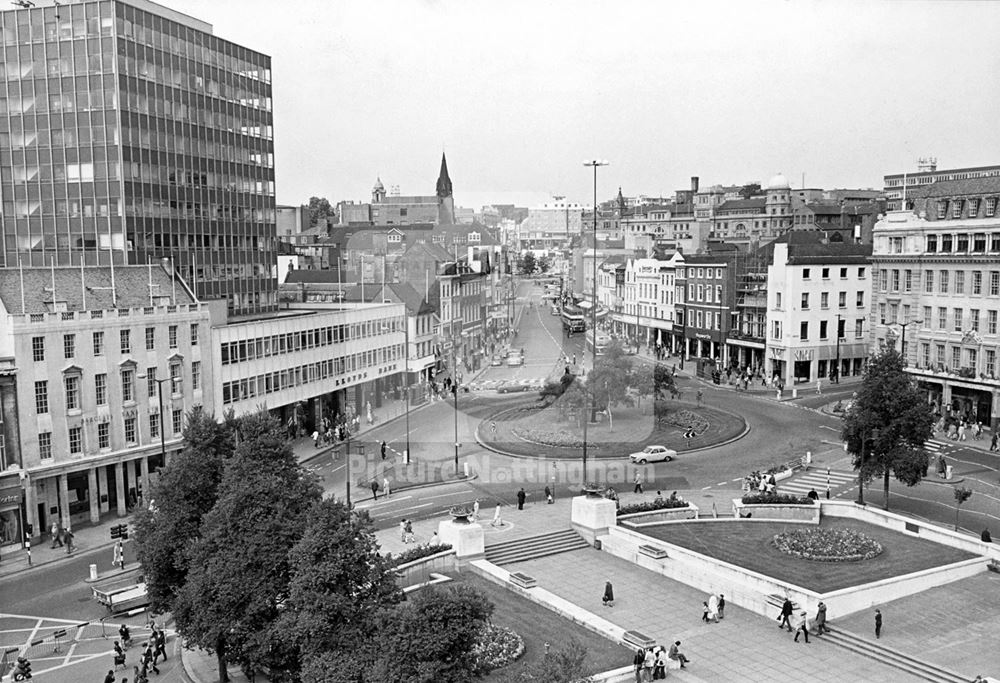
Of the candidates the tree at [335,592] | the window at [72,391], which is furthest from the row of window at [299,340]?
the tree at [335,592]

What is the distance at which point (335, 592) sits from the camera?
1017 inches

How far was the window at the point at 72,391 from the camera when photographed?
4925 cm

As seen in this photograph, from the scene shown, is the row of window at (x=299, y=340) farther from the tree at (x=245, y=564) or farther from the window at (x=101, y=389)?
the tree at (x=245, y=564)

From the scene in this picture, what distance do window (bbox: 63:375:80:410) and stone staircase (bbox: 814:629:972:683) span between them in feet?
→ 123

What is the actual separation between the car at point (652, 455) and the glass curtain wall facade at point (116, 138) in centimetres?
3562

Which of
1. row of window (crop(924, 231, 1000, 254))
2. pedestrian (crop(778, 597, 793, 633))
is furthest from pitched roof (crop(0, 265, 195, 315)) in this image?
row of window (crop(924, 231, 1000, 254))

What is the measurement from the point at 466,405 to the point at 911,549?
42.6 meters

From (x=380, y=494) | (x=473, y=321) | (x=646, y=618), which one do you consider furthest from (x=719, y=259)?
(x=646, y=618)

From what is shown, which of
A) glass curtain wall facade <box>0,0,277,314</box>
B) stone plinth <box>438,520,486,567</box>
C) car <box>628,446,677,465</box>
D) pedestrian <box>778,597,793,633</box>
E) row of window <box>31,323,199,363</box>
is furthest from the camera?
glass curtain wall facade <box>0,0,277,314</box>

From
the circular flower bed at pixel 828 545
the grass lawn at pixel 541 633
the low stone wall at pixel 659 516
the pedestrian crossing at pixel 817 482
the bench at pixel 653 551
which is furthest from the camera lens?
the pedestrian crossing at pixel 817 482

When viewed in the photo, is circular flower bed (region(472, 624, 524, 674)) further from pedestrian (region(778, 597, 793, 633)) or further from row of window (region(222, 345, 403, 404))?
row of window (region(222, 345, 403, 404))

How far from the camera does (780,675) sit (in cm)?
2920

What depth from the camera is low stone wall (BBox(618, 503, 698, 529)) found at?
144 ft

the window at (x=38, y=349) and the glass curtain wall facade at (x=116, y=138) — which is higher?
the glass curtain wall facade at (x=116, y=138)
